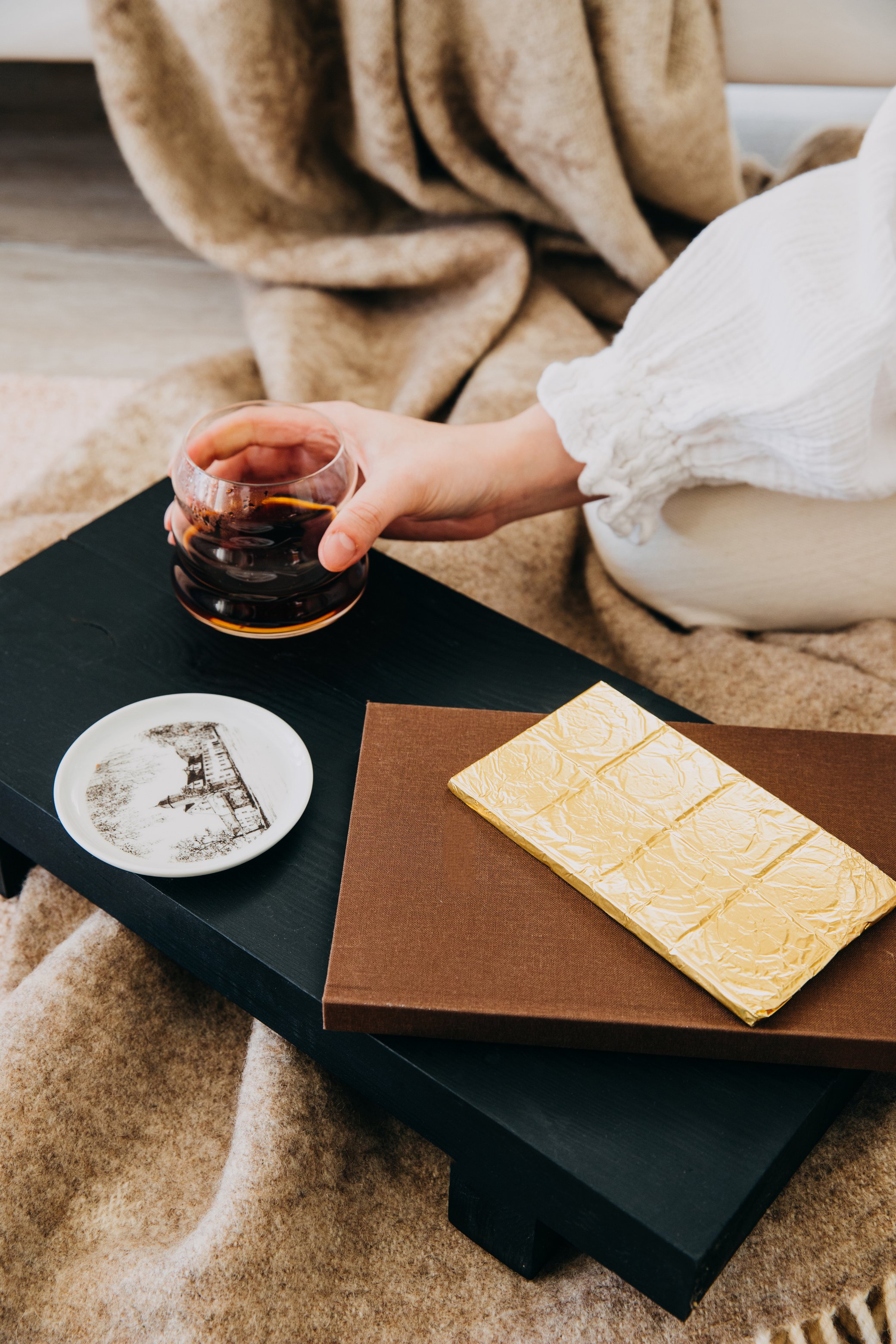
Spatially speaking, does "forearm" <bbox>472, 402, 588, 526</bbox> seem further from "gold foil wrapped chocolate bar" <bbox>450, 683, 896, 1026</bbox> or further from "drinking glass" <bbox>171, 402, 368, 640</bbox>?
"gold foil wrapped chocolate bar" <bbox>450, 683, 896, 1026</bbox>

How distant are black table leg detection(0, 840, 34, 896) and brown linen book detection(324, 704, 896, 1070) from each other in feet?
1.10

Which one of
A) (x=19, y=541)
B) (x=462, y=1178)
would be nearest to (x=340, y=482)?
(x=462, y=1178)

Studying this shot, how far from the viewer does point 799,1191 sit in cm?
58

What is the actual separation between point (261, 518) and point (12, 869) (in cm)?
34

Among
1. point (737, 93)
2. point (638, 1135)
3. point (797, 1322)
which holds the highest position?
point (737, 93)

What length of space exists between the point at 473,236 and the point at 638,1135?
42.3 inches

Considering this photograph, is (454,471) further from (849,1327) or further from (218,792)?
(849,1327)

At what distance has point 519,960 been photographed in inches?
17.9

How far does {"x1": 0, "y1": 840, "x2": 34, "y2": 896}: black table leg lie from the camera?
0.73 meters

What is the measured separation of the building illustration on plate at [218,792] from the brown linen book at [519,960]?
0.20ft

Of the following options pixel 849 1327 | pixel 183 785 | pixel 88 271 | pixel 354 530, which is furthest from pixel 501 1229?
pixel 88 271

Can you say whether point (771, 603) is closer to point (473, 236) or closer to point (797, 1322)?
point (797, 1322)

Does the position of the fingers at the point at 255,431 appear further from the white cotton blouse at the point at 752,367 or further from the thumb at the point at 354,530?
the white cotton blouse at the point at 752,367

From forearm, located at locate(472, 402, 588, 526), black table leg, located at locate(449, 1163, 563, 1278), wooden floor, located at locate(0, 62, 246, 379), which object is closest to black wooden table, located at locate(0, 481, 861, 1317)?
black table leg, located at locate(449, 1163, 563, 1278)
